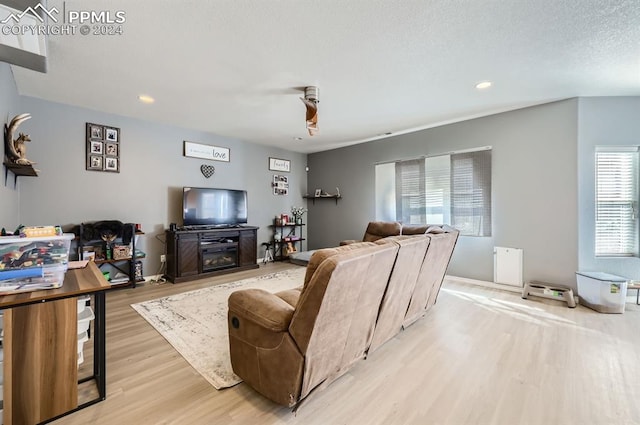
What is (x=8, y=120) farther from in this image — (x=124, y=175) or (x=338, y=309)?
(x=338, y=309)

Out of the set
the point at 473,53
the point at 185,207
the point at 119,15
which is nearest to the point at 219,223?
the point at 185,207

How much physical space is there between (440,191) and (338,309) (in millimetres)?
3702

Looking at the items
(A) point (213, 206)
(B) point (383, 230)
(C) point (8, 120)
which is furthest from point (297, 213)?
(C) point (8, 120)

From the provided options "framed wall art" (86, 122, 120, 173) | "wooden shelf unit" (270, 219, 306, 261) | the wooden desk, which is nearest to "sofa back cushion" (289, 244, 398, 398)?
the wooden desk

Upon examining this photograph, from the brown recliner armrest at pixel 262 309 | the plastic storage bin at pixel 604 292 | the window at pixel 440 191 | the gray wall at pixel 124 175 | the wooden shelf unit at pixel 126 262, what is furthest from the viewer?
the window at pixel 440 191

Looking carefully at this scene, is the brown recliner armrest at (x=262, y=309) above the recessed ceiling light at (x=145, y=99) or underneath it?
underneath

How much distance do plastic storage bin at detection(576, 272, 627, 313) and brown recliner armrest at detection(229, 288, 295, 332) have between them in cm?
366

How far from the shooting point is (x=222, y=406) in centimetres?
156

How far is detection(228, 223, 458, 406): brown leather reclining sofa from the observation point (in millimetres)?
1337

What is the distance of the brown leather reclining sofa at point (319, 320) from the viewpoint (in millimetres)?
1337

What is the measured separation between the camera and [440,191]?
175 inches

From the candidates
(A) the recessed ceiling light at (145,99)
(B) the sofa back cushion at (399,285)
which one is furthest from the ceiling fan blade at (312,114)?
(A) the recessed ceiling light at (145,99)

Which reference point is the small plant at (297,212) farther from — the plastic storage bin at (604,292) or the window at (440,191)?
the plastic storage bin at (604,292)

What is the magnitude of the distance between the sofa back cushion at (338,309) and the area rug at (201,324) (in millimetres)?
737
